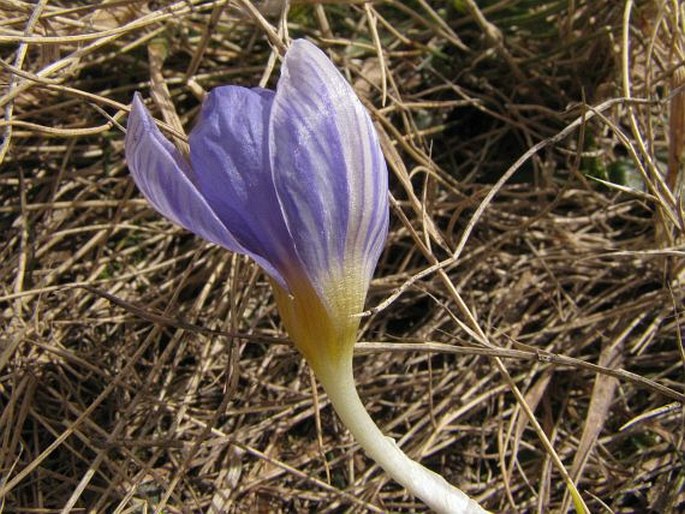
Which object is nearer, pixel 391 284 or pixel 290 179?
pixel 290 179

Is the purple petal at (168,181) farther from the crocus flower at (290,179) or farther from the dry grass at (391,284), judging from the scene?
the dry grass at (391,284)

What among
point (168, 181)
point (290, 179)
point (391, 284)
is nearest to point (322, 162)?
point (290, 179)

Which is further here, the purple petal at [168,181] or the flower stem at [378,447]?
the flower stem at [378,447]

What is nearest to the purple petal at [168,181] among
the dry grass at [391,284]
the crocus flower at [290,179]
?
the crocus flower at [290,179]

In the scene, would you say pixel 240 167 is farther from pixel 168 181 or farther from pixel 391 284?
pixel 391 284

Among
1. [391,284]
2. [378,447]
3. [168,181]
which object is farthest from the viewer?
[391,284]

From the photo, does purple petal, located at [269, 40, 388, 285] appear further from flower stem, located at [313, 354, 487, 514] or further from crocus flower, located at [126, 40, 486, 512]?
flower stem, located at [313, 354, 487, 514]
